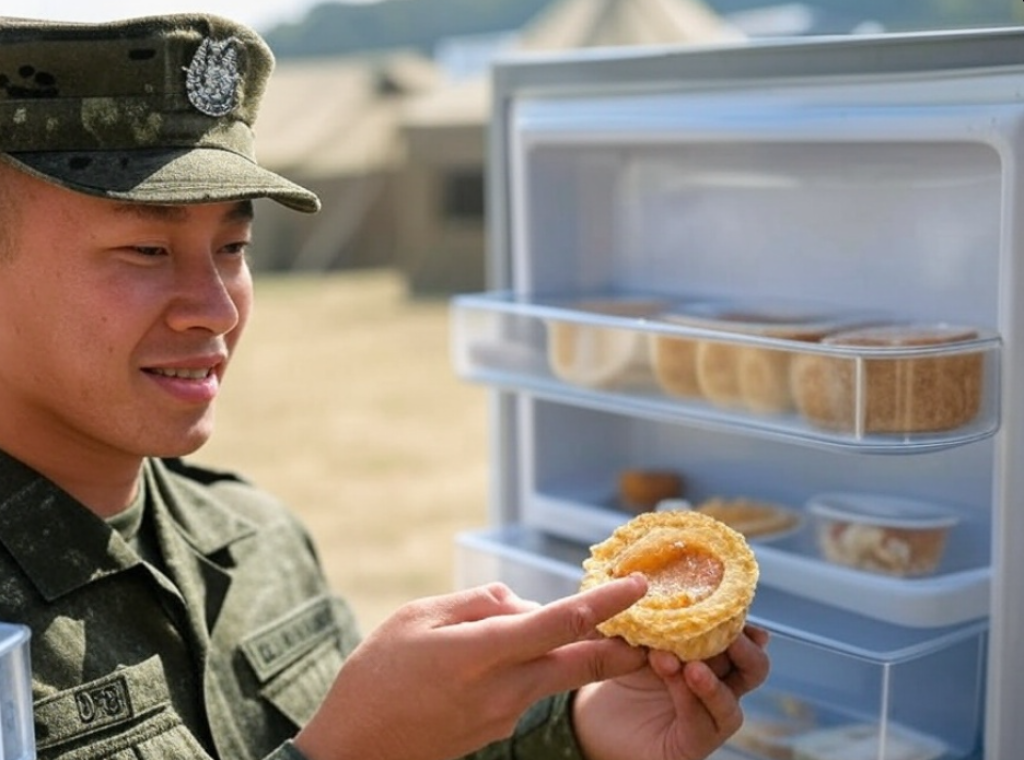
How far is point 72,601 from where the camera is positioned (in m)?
1.60

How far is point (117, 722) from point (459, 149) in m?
13.1

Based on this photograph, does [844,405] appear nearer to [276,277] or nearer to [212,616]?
[212,616]

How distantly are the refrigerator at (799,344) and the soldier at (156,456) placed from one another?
317 mm

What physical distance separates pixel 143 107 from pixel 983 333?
3.41ft

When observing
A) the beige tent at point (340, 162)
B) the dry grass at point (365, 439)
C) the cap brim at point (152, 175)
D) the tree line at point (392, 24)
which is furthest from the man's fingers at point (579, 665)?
the tree line at point (392, 24)

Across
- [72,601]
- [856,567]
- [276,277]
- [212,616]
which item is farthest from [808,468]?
[276,277]

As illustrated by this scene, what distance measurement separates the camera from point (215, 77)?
164cm

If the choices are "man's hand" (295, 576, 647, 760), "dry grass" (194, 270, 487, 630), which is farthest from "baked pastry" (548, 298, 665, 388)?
"dry grass" (194, 270, 487, 630)

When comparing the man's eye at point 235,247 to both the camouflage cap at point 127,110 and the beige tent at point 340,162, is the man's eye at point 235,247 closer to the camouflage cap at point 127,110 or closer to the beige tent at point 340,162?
the camouflage cap at point 127,110

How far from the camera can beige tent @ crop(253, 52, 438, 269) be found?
16781 millimetres

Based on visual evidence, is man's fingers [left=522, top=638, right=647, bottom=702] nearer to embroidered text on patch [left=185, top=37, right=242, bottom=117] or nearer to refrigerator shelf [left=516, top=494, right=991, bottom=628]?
refrigerator shelf [left=516, top=494, right=991, bottom=628]

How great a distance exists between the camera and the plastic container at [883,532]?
1.79m

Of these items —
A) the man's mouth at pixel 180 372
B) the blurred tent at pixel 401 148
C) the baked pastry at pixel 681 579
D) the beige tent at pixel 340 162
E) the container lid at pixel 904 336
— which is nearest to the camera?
the baked pastry at pixel 681 579

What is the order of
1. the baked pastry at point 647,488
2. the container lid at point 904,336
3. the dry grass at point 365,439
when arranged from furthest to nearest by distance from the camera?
the dry grass at point 365,439
the baked pastry at point 647,488
the container lid at point 904,336
